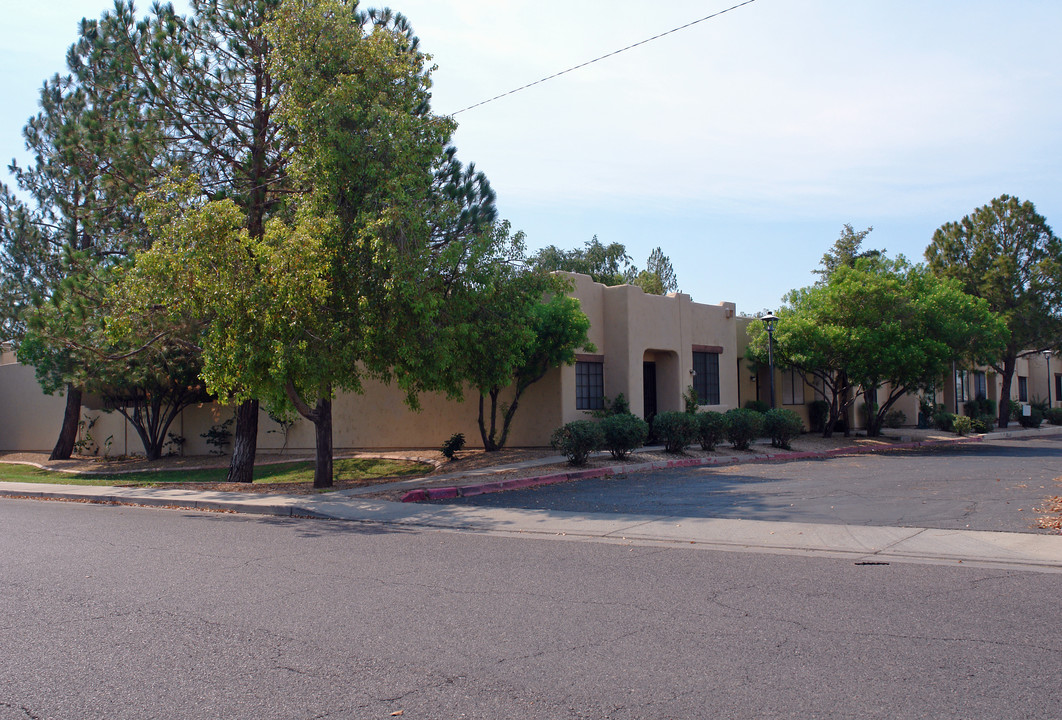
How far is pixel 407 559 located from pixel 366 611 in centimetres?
242

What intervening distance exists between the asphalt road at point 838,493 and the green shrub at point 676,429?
1510 mm

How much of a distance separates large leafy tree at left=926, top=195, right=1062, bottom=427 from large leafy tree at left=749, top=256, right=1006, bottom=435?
13127mm

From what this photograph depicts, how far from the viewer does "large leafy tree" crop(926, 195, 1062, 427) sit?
39.0 meters

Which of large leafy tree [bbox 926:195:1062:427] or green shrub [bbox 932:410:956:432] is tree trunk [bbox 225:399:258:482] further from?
large leafy tree [bbox 926:195:1062:427]

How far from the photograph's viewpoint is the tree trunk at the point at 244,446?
19.6 m

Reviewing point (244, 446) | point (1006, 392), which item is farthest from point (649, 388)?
point (1006, 392)

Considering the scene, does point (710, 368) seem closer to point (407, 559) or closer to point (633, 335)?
point (633, 335)

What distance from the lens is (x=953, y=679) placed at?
4.93 meters

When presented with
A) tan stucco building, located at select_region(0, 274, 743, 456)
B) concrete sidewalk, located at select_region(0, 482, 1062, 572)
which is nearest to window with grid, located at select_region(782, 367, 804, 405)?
tan stucco building, located at select_region(0, 274, 743, 456)

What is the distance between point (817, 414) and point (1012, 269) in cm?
1653

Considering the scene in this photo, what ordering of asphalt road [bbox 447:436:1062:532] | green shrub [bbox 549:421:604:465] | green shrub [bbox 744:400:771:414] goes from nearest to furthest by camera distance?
asphalt road [bbox 447:436:1062:532] < green shrub [bbox 549:421:604:465] < green shrub [bbox 744:400:771:414]

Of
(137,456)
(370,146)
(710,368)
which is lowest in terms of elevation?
(137,456)

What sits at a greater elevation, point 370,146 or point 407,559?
point 370,146

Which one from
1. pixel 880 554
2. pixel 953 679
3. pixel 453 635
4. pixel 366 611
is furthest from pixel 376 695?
pixel 880 554
